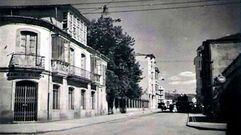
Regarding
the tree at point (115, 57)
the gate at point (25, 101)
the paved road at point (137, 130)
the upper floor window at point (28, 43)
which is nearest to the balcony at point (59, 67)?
the upper floor window at point (28, 43)

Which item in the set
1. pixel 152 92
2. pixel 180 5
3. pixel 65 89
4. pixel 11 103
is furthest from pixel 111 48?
pixel 152 92

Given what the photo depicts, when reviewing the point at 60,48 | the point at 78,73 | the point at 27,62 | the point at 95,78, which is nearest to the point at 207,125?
the point at 27,62

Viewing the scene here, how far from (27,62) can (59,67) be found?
2.82 m

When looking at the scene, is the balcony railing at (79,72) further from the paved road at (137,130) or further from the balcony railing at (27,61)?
the paved road at (137,130)

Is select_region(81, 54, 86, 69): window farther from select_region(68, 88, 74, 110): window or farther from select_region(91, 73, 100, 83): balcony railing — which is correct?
select_region(68, 88, 74, 110): window

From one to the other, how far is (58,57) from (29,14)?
4.21 m

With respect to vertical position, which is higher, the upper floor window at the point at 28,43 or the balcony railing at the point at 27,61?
the upper floor window at the point at 28,43

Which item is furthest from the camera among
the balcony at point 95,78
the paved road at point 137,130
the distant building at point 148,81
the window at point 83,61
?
the distant building at point 148,81

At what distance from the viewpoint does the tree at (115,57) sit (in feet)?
100

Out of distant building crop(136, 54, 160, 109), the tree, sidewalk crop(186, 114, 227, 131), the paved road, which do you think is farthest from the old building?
distant building crop(136, 54, 160, 109)

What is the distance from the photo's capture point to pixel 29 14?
23.8 meters

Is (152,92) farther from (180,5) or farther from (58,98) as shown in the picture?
(180,5)

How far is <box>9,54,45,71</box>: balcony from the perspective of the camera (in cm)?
1879

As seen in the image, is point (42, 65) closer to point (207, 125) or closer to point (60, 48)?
point (60, 48)
